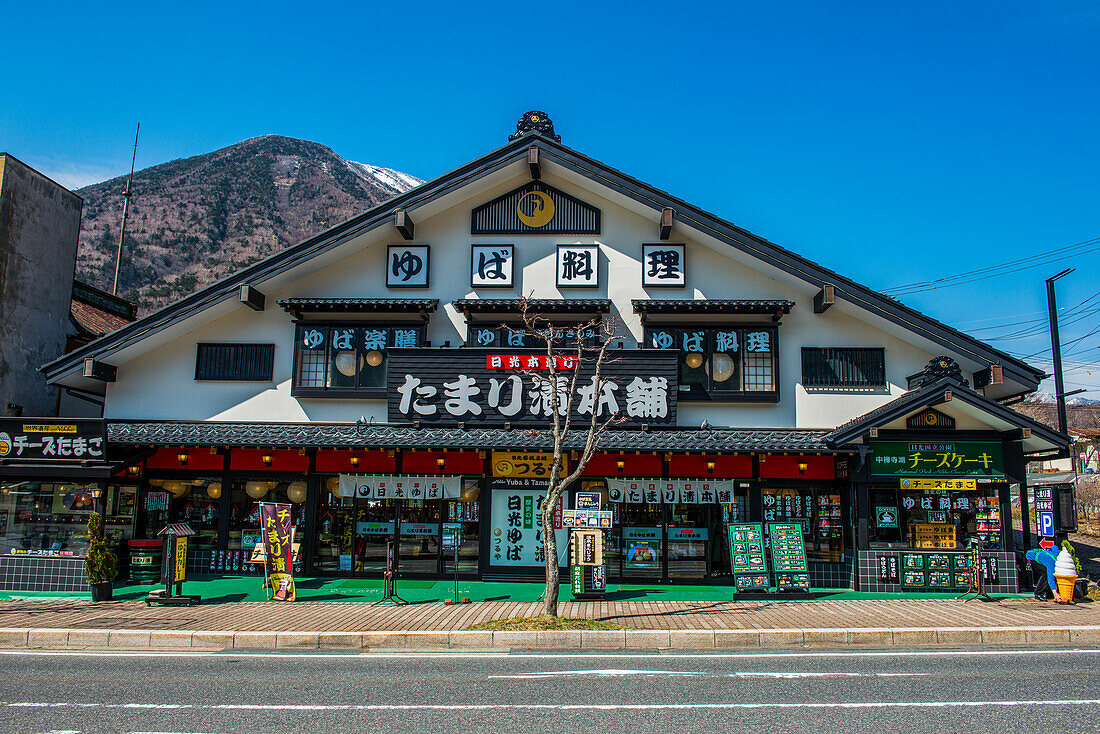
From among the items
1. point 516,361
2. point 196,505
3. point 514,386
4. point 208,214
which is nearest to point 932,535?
point 514,386

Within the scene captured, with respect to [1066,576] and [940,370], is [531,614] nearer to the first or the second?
[940,370]

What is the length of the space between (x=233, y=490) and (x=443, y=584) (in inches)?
241

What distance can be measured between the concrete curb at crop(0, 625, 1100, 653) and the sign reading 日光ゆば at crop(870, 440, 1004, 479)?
5302 mm

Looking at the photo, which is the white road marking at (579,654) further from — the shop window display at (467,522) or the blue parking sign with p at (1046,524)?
the shop window display at (467,522)

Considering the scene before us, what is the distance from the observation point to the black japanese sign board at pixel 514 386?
1789 centimetres

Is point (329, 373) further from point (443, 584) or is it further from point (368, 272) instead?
point (443, 584)

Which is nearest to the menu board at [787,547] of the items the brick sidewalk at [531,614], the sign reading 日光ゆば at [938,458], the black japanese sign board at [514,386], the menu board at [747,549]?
the menu board at [747,549]

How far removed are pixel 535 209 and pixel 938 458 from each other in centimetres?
1196

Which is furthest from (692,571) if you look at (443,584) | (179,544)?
(179,544)

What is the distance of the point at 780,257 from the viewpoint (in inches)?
723

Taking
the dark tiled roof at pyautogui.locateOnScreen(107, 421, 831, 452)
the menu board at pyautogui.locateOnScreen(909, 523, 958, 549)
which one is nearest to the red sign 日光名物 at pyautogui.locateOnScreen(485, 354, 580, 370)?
the dark tiled roof at pyautogui.locateOnScreen(107, 421, 831, 452)

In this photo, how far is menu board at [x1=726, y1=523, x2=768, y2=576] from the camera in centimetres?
1625

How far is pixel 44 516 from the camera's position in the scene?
17.6m

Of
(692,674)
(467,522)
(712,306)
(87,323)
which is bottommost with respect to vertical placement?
(692,674)
